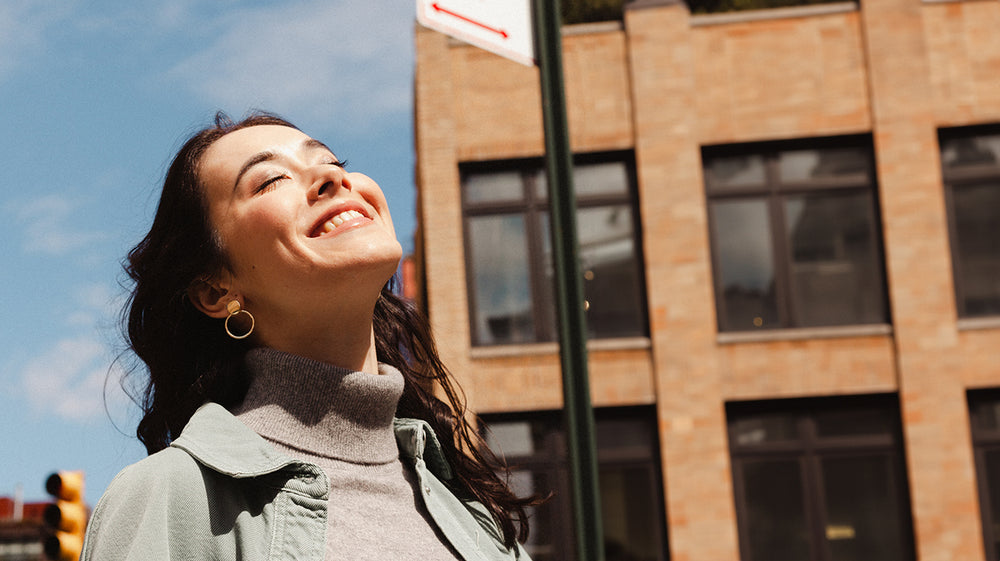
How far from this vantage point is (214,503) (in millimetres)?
1817

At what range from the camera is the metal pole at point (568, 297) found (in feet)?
14.2

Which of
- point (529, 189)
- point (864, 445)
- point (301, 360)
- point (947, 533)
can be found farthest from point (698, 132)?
point (301, 360)

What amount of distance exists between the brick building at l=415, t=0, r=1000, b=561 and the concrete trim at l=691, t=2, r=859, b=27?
0.03m

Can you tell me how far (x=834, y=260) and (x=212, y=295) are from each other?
44.9 ft

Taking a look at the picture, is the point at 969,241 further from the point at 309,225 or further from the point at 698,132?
the point at 309,225

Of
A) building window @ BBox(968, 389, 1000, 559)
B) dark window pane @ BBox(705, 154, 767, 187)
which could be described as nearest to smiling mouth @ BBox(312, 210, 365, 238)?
dark window pane @ BBox(705, 154, 767, 187)

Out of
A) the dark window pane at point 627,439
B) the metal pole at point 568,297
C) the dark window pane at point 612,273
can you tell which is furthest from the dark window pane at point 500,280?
the metal pole at point 568,297

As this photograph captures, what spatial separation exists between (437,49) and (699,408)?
610cm

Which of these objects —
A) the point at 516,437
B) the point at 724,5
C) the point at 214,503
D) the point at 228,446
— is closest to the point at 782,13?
the point at 724,5

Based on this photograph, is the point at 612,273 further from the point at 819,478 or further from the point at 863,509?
the point at 863,509

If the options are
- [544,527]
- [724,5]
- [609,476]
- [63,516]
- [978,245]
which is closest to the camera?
[63,516]

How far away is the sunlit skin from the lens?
2.08 meters

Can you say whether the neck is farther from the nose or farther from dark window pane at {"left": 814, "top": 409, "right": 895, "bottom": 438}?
dark window pane at {"left": 814, "top": 409, "right": 895, "bottom": 438}

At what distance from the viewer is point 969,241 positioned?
1477 cm
